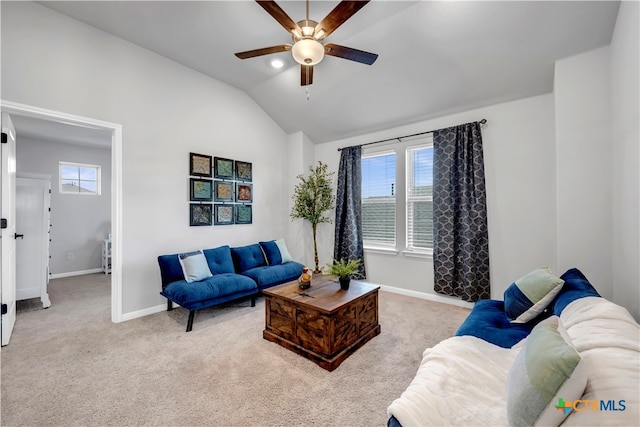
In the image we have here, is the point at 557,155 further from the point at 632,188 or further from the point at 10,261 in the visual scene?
the point at 10,261

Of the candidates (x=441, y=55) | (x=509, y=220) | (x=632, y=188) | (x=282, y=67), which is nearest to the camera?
(x=632, y=188)

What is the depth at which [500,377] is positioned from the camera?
4.25 feet

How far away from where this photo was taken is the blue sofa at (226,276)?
2972 mm

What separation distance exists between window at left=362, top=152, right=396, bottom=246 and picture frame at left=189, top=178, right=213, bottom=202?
8.22ft

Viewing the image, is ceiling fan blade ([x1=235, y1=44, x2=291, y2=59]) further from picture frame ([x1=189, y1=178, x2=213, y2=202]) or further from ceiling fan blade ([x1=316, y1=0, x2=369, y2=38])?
picture frame ([x1=189, y1=178, x2=213, y2=202])

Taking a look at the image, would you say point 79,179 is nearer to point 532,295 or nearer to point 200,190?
point 200,190

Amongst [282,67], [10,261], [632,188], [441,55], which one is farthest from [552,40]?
[10,261]

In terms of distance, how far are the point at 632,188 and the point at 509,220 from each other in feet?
4.94

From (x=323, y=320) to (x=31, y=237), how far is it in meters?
3.87

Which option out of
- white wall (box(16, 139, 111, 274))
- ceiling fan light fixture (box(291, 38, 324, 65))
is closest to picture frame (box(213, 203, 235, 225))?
ceiling fan light fixture (box(291, 38, 324, 65))

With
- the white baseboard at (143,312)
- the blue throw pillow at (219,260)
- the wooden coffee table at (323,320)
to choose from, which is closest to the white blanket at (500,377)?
the wooden coffee table at (323,320)

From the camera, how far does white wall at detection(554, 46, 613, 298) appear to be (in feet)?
8.43

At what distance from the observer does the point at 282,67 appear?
3.77 metres

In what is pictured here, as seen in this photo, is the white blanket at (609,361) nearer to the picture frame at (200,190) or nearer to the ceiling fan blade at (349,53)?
the ceiling fan blade at (349,53)
